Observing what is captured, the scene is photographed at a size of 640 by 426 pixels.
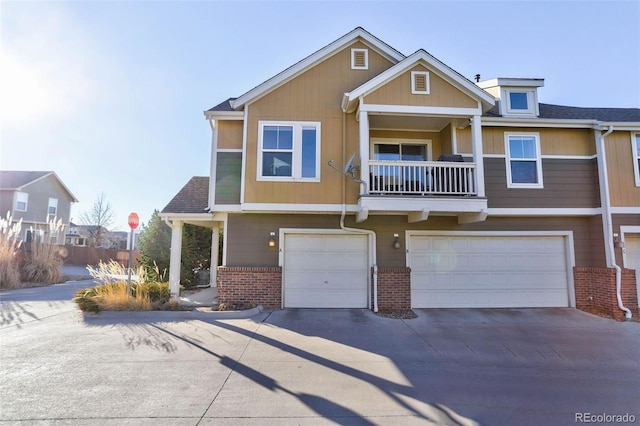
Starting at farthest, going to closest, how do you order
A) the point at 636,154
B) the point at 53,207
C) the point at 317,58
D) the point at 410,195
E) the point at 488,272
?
the point at 53,207, the point at 636,154, the point at 488,272, the point at 317,58, the point at 410,195

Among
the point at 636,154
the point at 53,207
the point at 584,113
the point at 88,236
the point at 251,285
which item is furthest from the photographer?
the point at 88,236

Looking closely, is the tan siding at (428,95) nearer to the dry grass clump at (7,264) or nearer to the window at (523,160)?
the window at (523,160)

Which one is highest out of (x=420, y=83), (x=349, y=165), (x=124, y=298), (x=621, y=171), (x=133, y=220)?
(x=420, y=83)

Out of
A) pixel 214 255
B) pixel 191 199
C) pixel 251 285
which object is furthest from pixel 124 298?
pixel 214 255

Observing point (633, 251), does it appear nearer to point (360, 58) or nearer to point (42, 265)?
point (360, 58)

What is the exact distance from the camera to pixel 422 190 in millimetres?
8641

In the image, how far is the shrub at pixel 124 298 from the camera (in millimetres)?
8156

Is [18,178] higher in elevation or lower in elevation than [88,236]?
higher

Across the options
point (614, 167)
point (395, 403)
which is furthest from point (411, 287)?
point (614, 167)

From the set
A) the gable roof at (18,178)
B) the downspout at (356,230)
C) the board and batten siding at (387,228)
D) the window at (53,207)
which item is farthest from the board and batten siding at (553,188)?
the window at (53,207)

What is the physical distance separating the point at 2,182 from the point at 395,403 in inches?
1280

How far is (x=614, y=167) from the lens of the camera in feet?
31.0

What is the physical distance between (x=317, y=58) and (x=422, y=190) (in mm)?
4837

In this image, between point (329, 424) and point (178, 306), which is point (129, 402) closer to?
point (329, 424)
